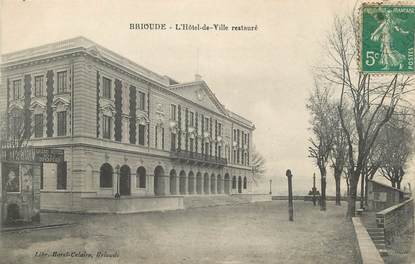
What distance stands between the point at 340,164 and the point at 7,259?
951 inches

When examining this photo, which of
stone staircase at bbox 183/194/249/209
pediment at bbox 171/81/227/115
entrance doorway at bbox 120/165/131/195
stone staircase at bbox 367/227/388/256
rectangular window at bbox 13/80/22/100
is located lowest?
stone staircase at bbox 183/194/249/209

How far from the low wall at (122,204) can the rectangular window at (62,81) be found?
223 inches

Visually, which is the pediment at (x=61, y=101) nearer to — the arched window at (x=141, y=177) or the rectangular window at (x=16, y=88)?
the rectangular window at (x=16, y=88)

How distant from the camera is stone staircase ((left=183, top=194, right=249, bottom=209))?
102ft

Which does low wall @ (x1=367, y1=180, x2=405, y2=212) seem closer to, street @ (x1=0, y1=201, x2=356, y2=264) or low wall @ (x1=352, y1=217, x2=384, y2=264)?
street @ (x1=0, y1=201, x2=356, y2=264)

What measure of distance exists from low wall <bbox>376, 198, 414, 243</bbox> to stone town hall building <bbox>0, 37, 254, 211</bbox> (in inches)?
454

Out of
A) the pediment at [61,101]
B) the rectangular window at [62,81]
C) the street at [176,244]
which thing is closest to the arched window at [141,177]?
the pediment at [61,101]

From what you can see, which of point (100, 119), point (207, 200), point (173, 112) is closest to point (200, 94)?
point (173, 112)

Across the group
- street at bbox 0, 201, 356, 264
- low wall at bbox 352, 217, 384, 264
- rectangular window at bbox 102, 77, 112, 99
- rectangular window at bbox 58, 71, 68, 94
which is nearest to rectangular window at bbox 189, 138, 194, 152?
rectangular window at bbox 102, 77, 112, 99

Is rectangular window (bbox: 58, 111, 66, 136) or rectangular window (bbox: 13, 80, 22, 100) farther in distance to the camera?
rectangular window (bbox: 58, 111, 66, 136)

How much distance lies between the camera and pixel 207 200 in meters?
34.3

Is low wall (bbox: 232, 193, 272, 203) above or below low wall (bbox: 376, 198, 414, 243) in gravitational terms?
below

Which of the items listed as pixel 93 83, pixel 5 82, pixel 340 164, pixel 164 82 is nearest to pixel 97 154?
pixel 93 83

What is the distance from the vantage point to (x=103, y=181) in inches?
997
